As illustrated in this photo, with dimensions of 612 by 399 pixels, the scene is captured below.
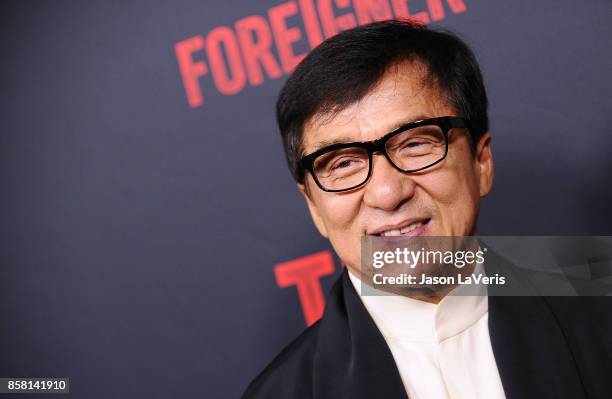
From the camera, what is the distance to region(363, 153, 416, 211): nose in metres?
1.10

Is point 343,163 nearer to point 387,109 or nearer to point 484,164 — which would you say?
point 387,109

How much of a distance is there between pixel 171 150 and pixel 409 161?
37.8 inches

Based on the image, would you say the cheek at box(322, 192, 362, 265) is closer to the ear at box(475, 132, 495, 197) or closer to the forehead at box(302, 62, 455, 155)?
the forehead at box(302, 62, 455, 155)

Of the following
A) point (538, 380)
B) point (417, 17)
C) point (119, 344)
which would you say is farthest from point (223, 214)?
point (538, 380)

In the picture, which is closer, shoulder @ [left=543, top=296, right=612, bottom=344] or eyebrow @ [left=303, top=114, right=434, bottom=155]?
eyebrow @ [left=303, top=114, right=434, bottom=155]

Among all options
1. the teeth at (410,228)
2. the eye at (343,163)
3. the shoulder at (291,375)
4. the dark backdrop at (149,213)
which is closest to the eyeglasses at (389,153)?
the eye at (343,163)

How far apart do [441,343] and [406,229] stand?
0.25 meters

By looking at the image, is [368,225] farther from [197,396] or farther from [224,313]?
[197,396]

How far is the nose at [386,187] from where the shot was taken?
1.10 m

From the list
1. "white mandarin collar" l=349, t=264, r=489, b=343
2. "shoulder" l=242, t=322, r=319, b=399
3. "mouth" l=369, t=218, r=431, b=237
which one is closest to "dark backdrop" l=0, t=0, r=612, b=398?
"shoulder" l=242, t=322, r=319, b=399

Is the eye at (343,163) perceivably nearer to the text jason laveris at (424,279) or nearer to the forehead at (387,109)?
the forehead at (387,109)

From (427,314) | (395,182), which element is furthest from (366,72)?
(427,314)

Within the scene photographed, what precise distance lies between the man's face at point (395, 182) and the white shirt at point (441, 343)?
0.13 m

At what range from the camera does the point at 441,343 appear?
3.97ft
